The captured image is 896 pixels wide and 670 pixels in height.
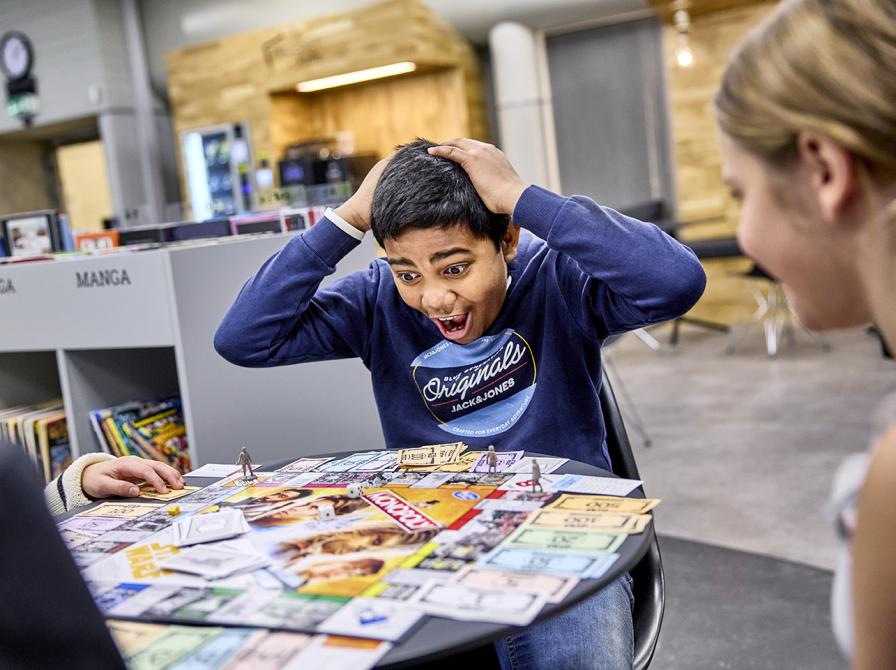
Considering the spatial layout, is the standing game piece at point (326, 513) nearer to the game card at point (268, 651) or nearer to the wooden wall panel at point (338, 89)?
the game card at point (268, 651)

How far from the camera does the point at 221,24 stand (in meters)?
9.19

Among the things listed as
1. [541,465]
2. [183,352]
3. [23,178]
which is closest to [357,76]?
[23,178]

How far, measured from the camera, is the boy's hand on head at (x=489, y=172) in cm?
166

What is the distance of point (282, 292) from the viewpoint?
6.17 ft

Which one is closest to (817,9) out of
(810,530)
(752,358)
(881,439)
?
(881,439)

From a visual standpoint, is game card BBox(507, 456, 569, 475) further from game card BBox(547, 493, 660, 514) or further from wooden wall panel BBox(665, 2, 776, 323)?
wooden wall panel BBox(665, 2, 776, 323)

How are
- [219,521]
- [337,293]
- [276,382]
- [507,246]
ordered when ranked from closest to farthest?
1. [219,521]
2. [507,246]
3. [337,293]
4. [276,382]

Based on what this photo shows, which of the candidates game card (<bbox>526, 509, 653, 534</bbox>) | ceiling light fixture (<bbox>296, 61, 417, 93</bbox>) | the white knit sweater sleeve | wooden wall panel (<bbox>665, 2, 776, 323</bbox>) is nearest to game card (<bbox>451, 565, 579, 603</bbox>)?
game card (<bbox>526, 509, 653, 534</bbox>)

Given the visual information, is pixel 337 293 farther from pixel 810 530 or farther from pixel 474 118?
pixel 474 118

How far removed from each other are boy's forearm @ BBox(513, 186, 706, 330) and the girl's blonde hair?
31.4 inches

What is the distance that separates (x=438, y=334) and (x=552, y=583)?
88 cm

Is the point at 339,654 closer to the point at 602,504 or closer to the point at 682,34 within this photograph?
the point at 602,504

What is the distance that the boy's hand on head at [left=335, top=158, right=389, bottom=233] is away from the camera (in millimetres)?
1820

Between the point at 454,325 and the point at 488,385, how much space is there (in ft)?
Answer: 0.43
